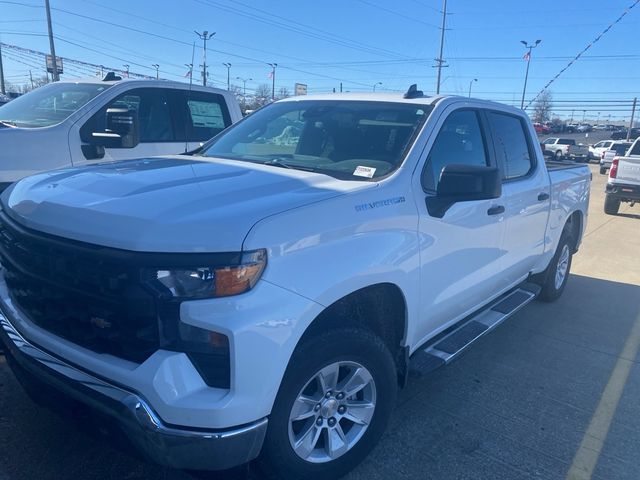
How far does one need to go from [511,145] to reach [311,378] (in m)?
2.87

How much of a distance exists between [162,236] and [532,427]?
2600mm

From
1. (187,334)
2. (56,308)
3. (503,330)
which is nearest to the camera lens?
(187,334)

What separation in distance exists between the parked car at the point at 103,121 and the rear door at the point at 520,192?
10.4 ft

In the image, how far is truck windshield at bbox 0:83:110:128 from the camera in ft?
18.3

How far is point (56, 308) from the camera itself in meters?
2.29

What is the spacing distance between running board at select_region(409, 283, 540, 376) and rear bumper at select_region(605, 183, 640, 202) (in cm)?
871

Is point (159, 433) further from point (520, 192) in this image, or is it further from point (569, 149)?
point (569, 149)

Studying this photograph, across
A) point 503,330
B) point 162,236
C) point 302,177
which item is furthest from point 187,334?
point 503,330

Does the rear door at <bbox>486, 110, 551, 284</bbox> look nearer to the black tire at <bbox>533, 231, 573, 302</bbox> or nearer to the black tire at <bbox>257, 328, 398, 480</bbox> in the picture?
the black tire at <bbox>533, 231, 573, 302</bbox>

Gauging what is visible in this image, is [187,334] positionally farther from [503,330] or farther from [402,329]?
[503,330]

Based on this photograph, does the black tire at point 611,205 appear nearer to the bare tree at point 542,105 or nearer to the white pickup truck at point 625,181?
the white pickup truck at point 625,181

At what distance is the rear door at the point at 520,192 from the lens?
158 inches

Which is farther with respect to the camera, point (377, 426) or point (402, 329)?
point (402, 329)

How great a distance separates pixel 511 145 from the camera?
170 inches
